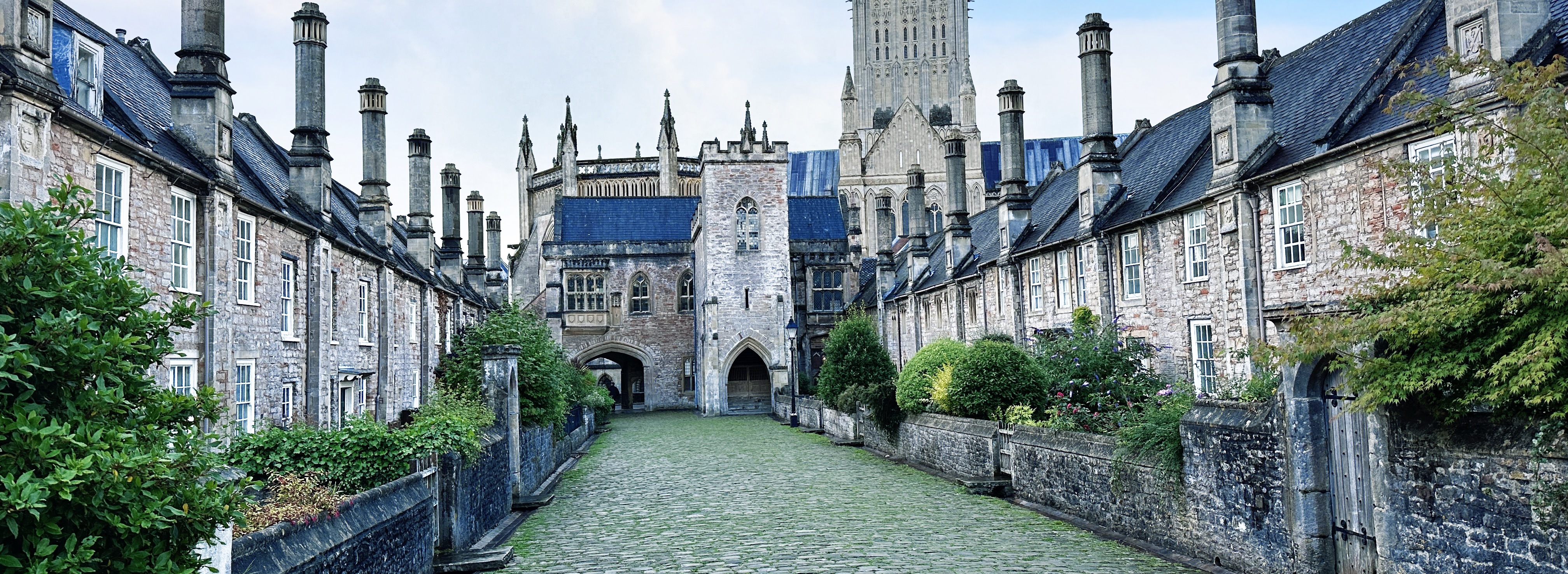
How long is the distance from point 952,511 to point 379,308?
47.8ft

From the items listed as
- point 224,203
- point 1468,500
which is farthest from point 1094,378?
point 224,203

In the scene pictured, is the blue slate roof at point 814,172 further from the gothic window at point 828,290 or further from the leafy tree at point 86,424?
the leafy tree at point 86,424

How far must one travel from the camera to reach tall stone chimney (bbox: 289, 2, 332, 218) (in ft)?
68.4

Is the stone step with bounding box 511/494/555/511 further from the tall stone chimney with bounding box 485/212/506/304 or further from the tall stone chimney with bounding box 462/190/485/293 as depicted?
the tall stone chimney with bounding box 485/212/506/304

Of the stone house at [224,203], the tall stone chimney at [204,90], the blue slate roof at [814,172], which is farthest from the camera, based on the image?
the blue slate roof at [814,172]

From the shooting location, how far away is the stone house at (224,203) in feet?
35.4

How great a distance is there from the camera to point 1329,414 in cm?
953

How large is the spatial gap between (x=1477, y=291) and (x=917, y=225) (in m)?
34.1

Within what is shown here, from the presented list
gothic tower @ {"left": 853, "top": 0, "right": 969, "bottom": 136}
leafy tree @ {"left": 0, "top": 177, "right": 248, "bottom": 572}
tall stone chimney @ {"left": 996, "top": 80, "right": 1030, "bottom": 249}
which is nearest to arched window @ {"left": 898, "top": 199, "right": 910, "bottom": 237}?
gothic tower @ {"left": 853, "top": 0, "right": 969, "bottom": 136}

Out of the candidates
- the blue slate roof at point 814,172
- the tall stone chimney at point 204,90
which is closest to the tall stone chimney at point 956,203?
the tall stone chimney at point 204,90

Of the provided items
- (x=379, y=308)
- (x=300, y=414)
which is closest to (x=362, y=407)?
(x=379, y=308)

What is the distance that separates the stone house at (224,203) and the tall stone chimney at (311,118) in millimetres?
38

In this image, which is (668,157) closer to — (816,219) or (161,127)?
(816,219)

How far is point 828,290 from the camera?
5097cm
